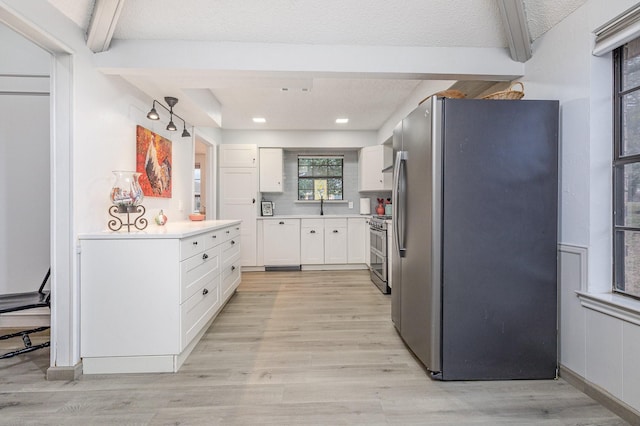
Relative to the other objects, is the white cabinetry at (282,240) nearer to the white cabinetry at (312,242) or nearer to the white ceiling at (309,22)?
the white cabinetry at (312,242)

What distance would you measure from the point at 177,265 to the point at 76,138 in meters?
1.02

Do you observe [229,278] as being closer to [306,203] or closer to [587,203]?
[306,203]

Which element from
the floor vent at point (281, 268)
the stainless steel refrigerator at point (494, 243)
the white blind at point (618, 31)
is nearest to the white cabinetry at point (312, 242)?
the floor vent at point (281, 268)

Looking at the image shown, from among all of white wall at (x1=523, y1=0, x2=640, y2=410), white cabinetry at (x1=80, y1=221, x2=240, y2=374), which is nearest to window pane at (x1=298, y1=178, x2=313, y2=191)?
white cabinetry at (x1=80, y1=221, x2=240, y2=374)

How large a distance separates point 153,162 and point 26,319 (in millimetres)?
1738

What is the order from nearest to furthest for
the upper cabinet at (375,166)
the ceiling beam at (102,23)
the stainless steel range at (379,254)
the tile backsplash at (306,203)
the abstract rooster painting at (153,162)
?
the ceiling beam at (102,23) → the abstract rooster painting at (153,162) → the stainless steel range at (379,254) → the upper cabinet at (375,166) → the tile backsplash at (306,203)

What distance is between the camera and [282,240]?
16.9ft

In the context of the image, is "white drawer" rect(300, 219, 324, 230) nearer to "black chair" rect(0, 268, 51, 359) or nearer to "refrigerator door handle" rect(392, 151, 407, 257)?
"refrigerator door handle" rect(392, 151, 407, 257)

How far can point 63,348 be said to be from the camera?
1881 mm

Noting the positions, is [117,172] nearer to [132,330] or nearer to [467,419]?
[132,330]

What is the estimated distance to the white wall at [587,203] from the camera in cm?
160

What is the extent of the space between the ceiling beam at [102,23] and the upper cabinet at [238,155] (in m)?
2.98

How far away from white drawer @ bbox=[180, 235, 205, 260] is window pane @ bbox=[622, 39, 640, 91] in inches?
112

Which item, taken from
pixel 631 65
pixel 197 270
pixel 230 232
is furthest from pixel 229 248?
pixel 631 65
